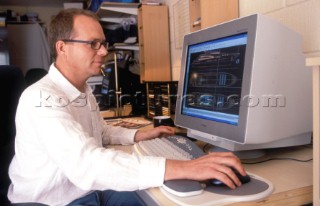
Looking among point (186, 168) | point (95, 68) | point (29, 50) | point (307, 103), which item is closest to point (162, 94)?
point (95, 68)

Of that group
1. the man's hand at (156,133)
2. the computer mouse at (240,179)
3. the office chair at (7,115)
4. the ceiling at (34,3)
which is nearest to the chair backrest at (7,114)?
the office chair at (7,115)

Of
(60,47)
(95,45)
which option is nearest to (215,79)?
(95,45)

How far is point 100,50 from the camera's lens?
106 cm

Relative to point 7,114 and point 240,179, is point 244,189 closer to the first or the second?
point 240,179

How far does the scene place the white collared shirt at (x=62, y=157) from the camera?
0.67 m

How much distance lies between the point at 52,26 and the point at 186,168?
2.55 ft

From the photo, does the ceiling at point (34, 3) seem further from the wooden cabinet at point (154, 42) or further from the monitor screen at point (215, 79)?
the monitor screen at point (215, 79)

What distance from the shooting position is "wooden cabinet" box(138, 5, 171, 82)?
85.4 inches

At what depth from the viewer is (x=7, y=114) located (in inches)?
41.1

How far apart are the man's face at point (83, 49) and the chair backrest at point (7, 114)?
244 millimetres

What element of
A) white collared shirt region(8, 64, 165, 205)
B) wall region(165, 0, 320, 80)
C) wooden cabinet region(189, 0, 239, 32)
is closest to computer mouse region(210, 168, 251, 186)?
white collared shirt region(8, 64, 165, 205)

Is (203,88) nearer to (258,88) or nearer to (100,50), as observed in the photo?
(258,88)

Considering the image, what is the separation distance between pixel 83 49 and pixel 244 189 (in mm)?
737

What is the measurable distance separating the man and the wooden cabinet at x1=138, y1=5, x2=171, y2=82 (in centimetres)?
100
